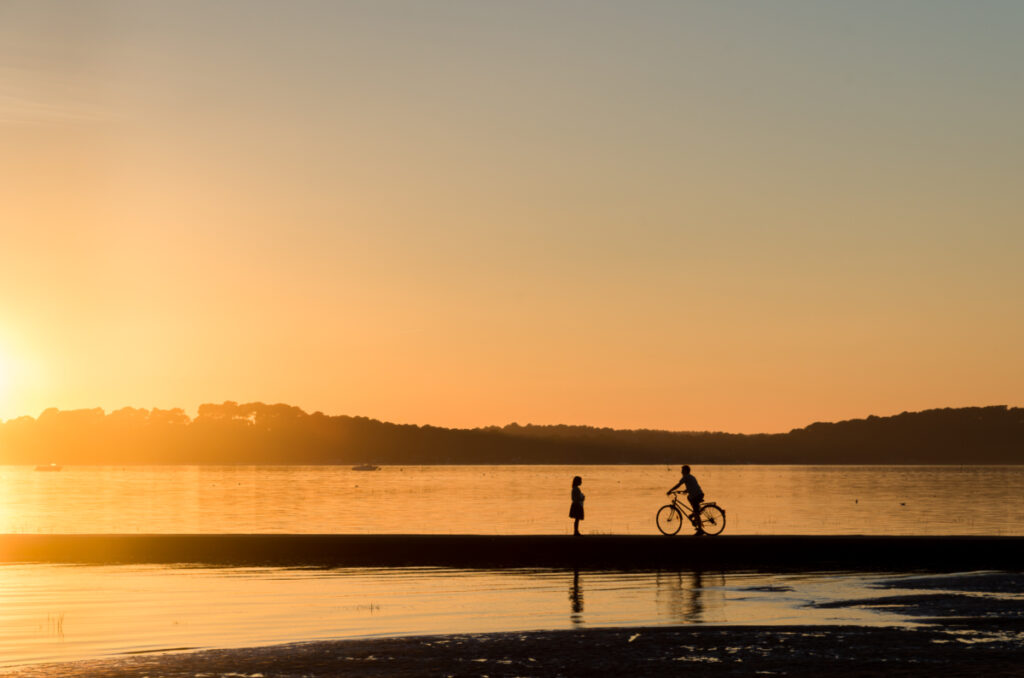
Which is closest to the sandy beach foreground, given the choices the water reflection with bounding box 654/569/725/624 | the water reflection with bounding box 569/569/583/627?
the water reflection with bounding box 569/569/583/627

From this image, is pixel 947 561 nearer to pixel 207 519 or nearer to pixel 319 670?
pixel 319 670

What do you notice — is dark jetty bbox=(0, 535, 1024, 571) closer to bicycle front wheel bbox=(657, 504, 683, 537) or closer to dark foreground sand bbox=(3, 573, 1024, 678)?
bicycle front wheel bbox=(657, 504, 683, 537)

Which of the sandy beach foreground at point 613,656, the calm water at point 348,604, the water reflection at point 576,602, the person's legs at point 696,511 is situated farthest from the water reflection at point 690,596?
the person's legs at point 696,511

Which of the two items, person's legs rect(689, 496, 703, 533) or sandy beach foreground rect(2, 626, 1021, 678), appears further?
person's legs rect(689, 496, 703, 533)

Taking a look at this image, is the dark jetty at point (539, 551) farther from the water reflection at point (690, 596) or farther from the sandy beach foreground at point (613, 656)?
the sandy beach foreground at point (613, 656)

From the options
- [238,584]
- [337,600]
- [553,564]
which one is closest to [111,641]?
[337,600]

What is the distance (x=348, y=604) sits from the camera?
27250 millimetres

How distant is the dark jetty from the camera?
34.8m

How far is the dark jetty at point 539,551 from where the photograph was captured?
34.8m

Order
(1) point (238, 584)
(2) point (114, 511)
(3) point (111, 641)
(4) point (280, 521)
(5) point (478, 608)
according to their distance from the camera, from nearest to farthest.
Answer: (3) point (111, 641)
(5) point (478, 608)
(1) point (238, 584)
(4) point (280, 521)
(2) point (114, 511)

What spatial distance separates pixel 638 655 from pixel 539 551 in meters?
17.3

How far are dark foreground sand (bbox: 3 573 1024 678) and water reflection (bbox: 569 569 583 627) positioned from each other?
2.19 meters

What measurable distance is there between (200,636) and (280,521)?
212 ft

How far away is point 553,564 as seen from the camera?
35.5 meters
